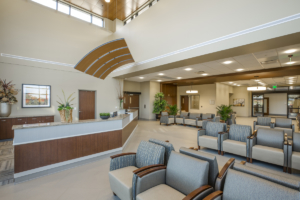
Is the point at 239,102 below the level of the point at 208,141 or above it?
above

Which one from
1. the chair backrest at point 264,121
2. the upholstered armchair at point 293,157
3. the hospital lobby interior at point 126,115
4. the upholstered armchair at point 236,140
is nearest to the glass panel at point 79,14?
the hospital lobby interior at point 126,115

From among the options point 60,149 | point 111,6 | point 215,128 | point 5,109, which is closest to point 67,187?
point 60,149

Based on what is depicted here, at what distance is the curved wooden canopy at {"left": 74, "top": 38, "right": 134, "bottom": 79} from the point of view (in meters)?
5.06

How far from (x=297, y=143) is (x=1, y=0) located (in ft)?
31.8

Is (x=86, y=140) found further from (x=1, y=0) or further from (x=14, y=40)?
(x=1, y=0)

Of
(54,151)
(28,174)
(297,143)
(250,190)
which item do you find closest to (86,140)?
(54,151)

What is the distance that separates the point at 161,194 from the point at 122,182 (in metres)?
0.62

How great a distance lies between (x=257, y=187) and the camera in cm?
154

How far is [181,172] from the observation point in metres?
2.08

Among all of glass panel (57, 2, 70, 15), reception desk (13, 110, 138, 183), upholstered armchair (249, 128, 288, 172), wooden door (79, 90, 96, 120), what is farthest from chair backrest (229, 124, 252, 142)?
glass panel (57, 2, 70, 15)

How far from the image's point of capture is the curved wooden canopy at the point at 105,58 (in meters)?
5.06

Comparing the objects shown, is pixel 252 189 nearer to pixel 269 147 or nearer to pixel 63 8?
pixel 269 147

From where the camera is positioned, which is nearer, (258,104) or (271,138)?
(271,138)

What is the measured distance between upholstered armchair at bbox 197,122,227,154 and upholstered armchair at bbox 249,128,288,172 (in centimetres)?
→ 90
